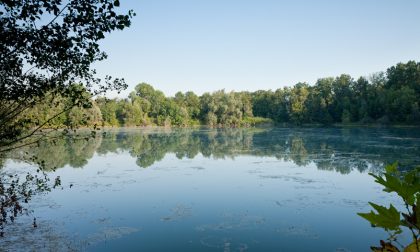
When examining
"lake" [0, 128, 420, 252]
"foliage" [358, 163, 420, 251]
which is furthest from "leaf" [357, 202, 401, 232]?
"lake" [0, 128, 420, 252]

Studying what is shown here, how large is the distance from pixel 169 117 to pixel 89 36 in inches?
3094

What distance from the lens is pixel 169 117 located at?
8350 centimetres

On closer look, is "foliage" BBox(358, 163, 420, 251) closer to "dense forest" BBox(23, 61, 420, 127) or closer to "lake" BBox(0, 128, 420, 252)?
"lake" BBox(0, 128, 420, 252)

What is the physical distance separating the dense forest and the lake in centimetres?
4634

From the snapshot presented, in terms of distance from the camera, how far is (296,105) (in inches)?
3324

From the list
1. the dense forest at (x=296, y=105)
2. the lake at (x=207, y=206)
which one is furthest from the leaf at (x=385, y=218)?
the dense forest at (x=296, y=105)

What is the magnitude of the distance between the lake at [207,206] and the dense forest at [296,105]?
152ft

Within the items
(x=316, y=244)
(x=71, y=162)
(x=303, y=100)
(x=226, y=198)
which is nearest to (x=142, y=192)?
(x=226, y=198)

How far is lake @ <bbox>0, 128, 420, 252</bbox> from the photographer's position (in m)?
9.60

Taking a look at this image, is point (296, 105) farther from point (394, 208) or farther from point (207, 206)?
point (394, 208)

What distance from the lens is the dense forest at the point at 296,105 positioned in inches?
2566

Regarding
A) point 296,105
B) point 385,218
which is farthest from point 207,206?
point 296,105

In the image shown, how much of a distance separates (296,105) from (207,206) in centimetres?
7487

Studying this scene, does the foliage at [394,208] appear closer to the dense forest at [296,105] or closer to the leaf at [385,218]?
the leaf at [385,218]
